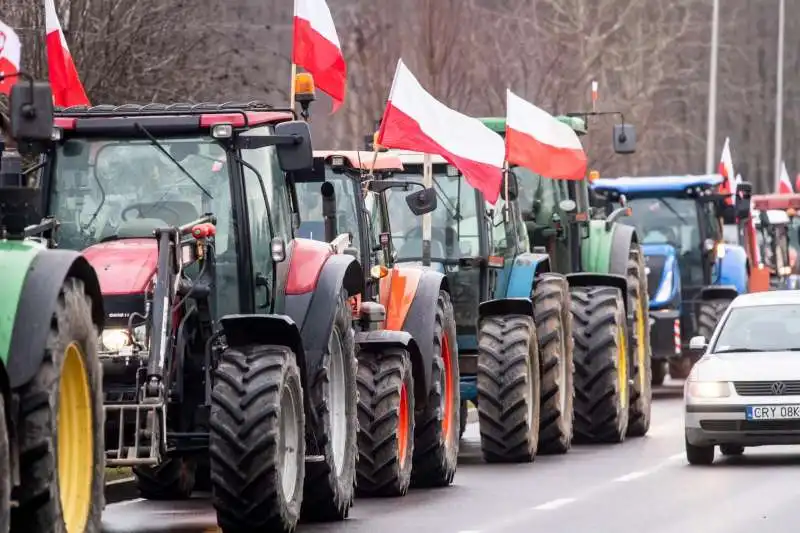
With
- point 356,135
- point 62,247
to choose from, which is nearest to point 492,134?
point 62,247

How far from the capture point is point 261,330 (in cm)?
1386

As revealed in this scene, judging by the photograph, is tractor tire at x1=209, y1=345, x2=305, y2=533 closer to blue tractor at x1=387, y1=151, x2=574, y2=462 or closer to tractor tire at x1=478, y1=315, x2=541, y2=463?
blue tractor at x1=387, y1=151, x2=574, y2=462

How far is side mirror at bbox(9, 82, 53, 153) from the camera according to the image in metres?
10.6

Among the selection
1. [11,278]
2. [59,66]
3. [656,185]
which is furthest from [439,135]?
[656,185]

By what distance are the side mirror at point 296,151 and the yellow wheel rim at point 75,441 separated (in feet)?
11.2

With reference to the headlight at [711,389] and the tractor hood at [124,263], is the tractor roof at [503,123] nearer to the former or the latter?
the headlight at [711,389]

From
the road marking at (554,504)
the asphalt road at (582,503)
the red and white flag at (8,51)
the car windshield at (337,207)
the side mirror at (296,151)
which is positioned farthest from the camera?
the red and white flag at (8,51)

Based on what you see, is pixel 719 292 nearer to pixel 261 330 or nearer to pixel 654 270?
pixel 654 270

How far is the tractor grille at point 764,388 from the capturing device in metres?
19.6

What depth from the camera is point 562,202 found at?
2380 centimetres

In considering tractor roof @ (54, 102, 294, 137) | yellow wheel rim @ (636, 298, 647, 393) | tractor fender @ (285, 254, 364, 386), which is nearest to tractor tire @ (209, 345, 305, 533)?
tractor fender @ (285, 254, 364, 386)

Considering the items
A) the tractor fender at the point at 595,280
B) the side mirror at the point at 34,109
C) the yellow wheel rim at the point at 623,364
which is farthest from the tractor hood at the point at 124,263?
the yellow wheel rim at the point at 623,364

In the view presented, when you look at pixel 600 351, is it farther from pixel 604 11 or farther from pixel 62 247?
pixel 604 11

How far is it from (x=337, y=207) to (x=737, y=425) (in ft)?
12.5
